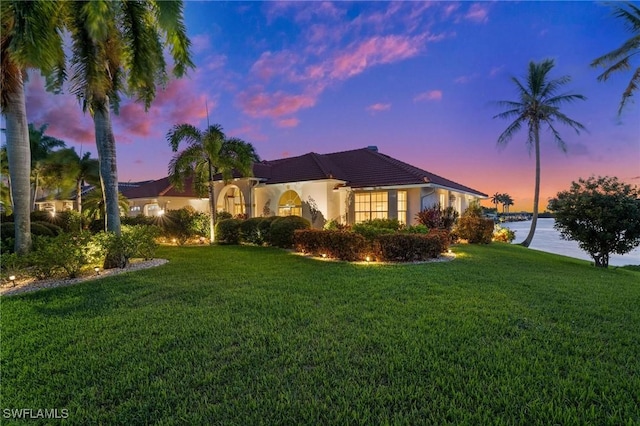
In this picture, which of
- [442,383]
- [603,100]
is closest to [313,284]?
[442,383]

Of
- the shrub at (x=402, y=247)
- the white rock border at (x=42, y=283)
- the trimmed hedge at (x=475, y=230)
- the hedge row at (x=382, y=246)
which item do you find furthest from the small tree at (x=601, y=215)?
the white rock border at (x=42, y=283)

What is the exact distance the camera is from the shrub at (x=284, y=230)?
16.1m

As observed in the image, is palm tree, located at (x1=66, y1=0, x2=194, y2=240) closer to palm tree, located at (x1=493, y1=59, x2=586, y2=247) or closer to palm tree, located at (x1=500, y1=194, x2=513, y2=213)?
palm tree, located at (x1=493, y1=59, x2=586, y2=247)

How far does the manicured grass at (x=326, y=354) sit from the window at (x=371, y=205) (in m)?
12.5

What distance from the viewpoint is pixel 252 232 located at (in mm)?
18094

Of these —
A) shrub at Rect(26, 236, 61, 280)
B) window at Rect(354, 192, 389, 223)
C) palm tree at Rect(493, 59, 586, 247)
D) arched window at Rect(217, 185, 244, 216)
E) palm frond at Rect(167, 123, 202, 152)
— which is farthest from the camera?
arched window at Rect(217, 185, 244, 216)

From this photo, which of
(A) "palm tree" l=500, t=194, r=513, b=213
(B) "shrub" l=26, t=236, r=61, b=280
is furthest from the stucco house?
(A) "palm tree" l=500, t=194, r=513, b=213

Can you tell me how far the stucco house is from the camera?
1950cm

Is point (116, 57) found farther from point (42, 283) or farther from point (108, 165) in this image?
point (42, 283)

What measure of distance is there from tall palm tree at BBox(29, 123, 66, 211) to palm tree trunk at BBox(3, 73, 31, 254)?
2050cm

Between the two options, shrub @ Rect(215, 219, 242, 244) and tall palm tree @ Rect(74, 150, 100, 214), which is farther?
tall palm tree @ Rect(74, 150, 100, 214)

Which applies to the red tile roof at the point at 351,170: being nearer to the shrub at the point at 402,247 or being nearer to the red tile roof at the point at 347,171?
the red tile roof at the point at 347,171

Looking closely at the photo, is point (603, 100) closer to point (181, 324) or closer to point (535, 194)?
point (535, 194)

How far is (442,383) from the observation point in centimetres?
332
